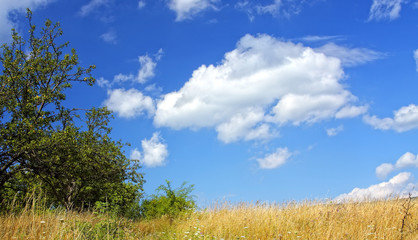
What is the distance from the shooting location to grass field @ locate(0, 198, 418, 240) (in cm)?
901

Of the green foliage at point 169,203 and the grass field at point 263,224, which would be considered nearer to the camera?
the grass field at point 263,224

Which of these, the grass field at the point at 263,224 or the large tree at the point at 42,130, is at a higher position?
the large tree at the point at 42,130

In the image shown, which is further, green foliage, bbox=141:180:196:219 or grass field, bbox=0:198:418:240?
green foliage, bbox=141:180:196:219

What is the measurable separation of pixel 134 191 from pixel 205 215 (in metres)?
15.3

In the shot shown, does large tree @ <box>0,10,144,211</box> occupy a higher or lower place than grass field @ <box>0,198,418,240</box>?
higher

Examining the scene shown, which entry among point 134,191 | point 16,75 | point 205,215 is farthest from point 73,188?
point 205,215

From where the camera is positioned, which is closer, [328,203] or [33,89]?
[328,203]

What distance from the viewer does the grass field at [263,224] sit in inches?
355

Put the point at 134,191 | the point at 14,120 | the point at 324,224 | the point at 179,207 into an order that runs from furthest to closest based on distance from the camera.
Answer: the point at 134,191 → the point at 179,207 → the point at 14,120 → the point at 324,224

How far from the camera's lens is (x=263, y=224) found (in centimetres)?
1068

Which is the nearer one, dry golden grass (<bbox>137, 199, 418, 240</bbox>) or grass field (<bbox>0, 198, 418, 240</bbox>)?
grass field (<bbox>0, 198, 418, 240</bbox>)

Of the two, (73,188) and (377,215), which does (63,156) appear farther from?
(377,215)

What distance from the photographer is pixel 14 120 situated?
16562 mm

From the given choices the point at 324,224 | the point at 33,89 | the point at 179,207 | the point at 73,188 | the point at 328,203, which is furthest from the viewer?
the point at 73,188
